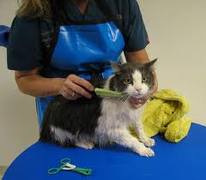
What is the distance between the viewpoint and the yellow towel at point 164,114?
3.25 ft

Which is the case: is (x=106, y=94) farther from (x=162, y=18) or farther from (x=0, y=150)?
(x=0, y=150)

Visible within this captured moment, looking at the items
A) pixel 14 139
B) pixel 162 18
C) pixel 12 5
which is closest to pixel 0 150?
pixel 14 139

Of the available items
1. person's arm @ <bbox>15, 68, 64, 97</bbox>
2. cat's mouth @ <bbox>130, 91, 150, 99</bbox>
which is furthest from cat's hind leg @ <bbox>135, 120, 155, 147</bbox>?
person's arm @ <bbox>15, 68, 64, 97</bbox>

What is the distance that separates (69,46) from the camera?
0.99 m

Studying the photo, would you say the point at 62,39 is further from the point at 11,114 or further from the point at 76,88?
the point at 11,114

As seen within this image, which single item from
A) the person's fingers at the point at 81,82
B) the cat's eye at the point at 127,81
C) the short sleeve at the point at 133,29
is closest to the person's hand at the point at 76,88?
the person's fingers at the point at 81,82

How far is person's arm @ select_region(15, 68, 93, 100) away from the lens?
2.87 ft

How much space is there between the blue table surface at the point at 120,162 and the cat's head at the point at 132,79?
0.54ft

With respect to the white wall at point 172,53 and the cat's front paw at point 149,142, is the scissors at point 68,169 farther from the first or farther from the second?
the white wall at point 172,53

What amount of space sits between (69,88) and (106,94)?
94 mm

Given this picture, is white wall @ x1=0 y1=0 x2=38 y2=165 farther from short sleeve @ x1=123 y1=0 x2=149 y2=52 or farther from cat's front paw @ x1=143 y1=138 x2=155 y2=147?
cat's front paw @ x1=143 y1=138 x2=155 y2=147

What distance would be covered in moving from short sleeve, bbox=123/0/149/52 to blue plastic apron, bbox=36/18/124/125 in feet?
0.14

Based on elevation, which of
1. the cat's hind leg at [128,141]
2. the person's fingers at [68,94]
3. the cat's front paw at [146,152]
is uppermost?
the person's fingers at [68,94]

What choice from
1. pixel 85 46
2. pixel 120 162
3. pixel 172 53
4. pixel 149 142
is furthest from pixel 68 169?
pixel 172 53
